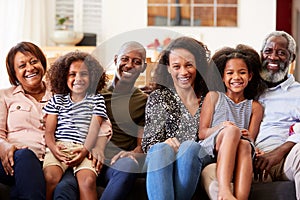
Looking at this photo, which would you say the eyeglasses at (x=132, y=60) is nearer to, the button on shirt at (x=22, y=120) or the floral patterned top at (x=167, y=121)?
the floral patterned top at (x=167, y=121)

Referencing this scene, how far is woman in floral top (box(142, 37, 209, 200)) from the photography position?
2260mm

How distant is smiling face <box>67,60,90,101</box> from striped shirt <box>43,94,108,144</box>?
3cm

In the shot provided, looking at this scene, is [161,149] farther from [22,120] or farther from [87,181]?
[22,120]

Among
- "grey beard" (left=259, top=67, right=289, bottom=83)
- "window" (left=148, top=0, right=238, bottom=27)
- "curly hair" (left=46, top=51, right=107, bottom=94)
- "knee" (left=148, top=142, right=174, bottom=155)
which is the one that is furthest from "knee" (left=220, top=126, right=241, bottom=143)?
"window" (left=148, top=0, right=238, bottom=27)

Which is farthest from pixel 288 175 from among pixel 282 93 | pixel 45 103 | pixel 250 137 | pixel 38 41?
pixel 38 41

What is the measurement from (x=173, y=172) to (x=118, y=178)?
224mm

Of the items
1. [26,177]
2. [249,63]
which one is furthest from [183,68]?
[26,177]

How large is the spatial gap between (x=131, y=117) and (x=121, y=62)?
25 centimetres

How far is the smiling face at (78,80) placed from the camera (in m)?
2.52

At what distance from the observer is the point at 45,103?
262 cm

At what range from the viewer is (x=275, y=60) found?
2717 millimetres

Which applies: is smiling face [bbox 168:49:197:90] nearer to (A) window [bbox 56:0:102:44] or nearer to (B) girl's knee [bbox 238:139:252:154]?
(B) girl's knee [bbox 238:139:252:154]

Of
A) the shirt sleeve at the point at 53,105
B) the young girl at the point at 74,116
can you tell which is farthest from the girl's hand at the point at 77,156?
the shirt sleeve at the point at 53,105

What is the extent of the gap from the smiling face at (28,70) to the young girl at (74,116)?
76mm
